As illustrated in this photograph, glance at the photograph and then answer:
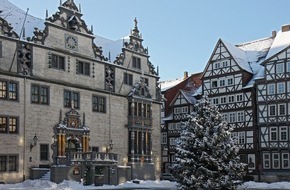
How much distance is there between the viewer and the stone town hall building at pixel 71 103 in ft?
129

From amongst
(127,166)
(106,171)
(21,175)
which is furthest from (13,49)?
(127,166)

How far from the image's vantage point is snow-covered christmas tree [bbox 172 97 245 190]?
2278 centimetres

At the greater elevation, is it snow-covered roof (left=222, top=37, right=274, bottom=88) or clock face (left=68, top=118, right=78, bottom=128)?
snow-covered roof (left=222, top=37, right=274, bottom=88)

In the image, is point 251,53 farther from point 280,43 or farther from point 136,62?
point 136,62

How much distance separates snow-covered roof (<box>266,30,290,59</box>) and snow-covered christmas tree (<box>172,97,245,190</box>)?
35447 mm

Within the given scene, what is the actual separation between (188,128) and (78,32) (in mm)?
24852

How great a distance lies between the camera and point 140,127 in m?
52.0

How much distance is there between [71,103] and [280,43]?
27.8 metres

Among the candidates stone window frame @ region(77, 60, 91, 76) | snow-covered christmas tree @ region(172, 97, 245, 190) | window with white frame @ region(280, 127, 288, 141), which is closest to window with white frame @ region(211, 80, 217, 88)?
window with white frame @ region(280, 127, 288, 141)

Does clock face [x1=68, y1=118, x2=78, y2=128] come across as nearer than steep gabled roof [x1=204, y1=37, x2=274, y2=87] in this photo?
Yes

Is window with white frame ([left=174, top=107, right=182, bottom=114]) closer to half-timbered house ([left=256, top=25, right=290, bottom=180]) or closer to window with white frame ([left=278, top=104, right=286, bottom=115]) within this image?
half-timbered house ([left=256, top=25, right=290, bottom=180])

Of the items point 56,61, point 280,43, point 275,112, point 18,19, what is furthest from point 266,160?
point 18,19

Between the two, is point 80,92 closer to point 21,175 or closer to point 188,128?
point 21,175

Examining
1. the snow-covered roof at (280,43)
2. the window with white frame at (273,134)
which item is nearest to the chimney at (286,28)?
the snow-covered roof at (280,43)
